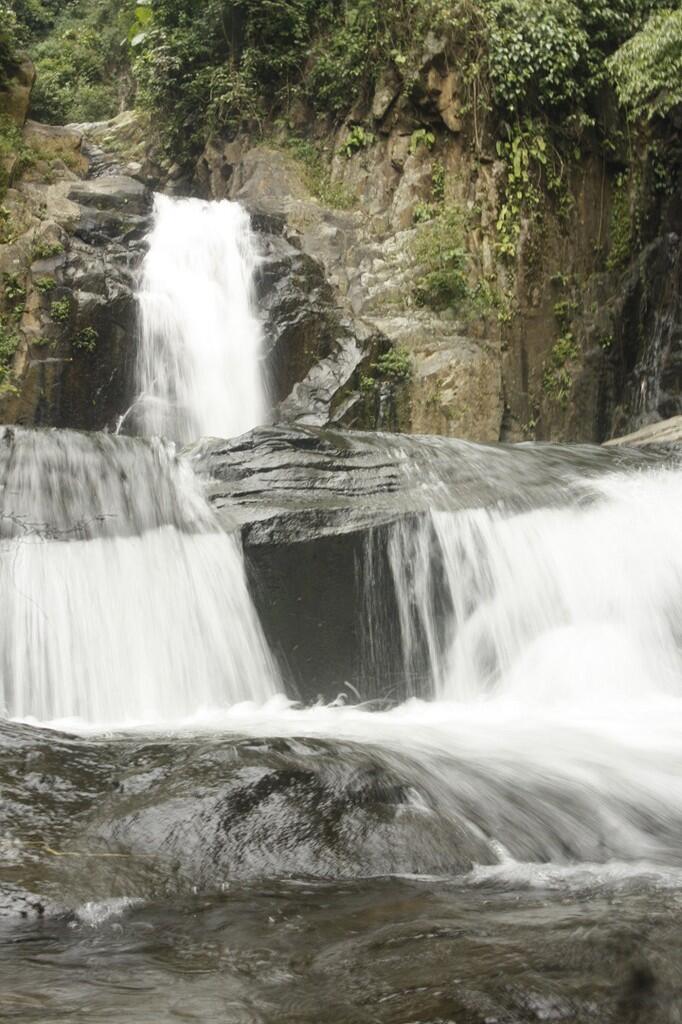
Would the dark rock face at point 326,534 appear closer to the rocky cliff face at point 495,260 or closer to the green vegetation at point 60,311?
the green vegetation at point 60,311

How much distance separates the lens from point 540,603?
7.29 metres

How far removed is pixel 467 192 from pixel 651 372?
3834 mm

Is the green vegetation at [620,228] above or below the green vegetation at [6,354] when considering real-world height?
above

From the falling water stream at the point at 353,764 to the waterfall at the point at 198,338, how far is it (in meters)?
3.83

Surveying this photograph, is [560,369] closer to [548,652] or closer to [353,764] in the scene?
[548,652]

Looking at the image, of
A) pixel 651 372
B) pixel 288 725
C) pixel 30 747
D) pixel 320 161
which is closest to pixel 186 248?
pixel 320 161

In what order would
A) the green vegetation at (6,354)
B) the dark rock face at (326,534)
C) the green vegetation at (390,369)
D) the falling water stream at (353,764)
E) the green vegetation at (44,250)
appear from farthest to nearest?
the green vegetation at (390,369)
the green vegetation at (44,250)
the green vegetation at (6,354)
the dark rock face at (326,534)
the falling water stream at (353,764)

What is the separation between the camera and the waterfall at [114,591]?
20.4 feet

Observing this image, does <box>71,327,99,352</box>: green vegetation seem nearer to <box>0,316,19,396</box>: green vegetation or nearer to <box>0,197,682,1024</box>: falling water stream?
<box>0,316,19,396</box>: green vegetation

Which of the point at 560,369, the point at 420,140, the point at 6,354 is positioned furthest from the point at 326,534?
the point at 420,140

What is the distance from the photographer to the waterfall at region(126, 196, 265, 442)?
11242mm

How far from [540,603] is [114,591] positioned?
3232 mm

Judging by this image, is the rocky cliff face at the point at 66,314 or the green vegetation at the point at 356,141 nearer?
the rocky cliff face at the point at 66,314

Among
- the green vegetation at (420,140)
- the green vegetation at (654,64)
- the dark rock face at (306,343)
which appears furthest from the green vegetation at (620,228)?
the dark rock face at (306,343)
